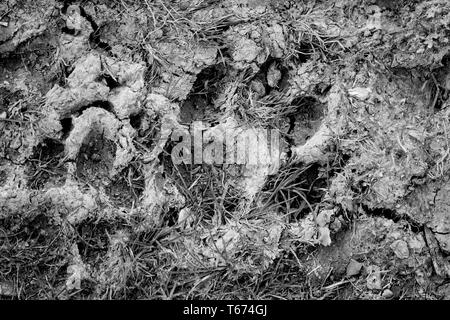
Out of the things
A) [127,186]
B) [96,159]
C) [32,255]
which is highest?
[96,159]

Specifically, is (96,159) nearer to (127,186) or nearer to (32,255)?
(127,186)

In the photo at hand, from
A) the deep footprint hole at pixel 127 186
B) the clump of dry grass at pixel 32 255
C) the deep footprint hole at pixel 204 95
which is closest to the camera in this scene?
the clump of dry grass at pixel 32 255

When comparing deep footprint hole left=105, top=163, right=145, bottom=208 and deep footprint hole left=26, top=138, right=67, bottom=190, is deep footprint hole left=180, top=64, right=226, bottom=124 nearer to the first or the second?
deep footprint hole left=105, top=163, right=145, bottom=208

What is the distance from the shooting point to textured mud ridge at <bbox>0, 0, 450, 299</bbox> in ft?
7.72

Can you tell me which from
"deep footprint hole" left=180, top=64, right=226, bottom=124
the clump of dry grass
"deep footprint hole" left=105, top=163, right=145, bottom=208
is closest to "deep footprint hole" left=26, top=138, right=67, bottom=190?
the clump of dry grass

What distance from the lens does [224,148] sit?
2.50 m

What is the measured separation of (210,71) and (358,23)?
29.7 inches

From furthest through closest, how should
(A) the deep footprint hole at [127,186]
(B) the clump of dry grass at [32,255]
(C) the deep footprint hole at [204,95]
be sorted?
1. (C) the deep footprint hole at [204,95]
2. (A) the deep footprint hole at [127,186]
3. (B) the clump of dry grass at [32,255]

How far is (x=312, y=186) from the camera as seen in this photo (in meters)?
2.48

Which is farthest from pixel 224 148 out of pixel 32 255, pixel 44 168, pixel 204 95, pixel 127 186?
pixel 32 255

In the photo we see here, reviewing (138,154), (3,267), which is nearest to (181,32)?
A: (138,154)

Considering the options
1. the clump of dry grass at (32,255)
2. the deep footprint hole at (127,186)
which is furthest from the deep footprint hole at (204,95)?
the clump of dry grass at (32,255)

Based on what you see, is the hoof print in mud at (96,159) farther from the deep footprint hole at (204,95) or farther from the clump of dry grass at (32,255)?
the deep footprint hole at (204,95)

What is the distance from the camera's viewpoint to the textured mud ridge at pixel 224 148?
2354mm
